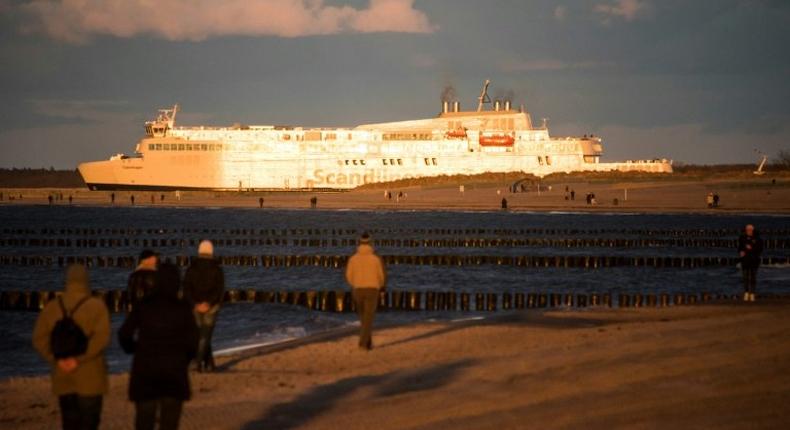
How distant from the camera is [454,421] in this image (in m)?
11.5

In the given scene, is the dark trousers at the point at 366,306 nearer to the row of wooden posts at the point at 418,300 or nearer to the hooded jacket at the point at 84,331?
the hooded jacket at the point at 84,331

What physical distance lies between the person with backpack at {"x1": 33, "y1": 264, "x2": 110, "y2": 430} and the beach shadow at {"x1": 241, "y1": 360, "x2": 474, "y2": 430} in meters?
2.68

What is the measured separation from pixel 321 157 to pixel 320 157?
101 millimetres

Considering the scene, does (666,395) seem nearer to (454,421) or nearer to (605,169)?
(454,421)

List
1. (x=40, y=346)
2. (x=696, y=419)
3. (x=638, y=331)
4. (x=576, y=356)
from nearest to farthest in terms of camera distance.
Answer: (x=40, y=346), (x=696, y=419), (x=576, y=356), (x=638, y=331)

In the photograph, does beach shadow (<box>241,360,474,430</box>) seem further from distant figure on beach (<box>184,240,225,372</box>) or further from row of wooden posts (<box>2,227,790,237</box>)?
row of wooden posts (<box>2,227,790,237</box>)

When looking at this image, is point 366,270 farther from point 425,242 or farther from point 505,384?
point 425,242

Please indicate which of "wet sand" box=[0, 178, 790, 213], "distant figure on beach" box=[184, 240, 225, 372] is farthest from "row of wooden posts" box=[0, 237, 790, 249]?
"distant figure on beach" box=[184, 240, 225, 372]

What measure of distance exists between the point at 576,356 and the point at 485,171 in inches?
4351

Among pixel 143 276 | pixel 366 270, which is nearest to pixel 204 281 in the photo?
pixel 143 276

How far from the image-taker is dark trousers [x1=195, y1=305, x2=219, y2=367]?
48.6ft

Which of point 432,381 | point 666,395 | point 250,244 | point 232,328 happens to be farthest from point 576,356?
point 250,244

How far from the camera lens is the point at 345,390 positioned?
13945 millimetres

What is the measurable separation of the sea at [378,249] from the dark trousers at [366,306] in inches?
115
